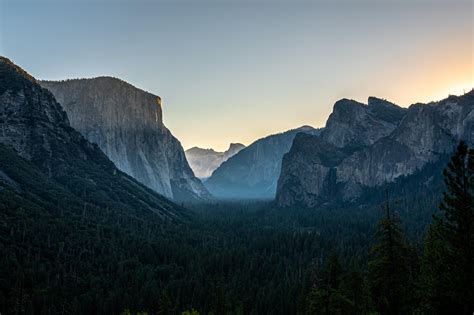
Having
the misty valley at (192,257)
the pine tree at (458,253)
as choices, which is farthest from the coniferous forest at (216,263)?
the misty valley at (192,257)

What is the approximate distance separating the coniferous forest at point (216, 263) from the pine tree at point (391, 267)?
0.09 metres

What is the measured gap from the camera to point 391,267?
119ft

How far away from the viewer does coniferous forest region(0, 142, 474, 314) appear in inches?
1390

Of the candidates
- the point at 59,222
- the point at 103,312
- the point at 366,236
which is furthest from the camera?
the point at 366,236

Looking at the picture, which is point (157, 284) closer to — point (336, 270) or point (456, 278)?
point (336, 270)

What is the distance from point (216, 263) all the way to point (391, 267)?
299 feet

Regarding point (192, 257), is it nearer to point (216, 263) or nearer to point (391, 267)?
point (216, 263)

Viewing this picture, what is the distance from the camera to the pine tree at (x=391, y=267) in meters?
36.3

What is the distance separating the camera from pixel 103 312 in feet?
274

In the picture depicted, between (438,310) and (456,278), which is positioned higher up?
(456,278)

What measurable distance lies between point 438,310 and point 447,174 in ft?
38.8

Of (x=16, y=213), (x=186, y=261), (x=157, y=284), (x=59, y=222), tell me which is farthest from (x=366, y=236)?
(x=16, y=213)

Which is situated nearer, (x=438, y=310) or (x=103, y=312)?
(x=438, y=310)

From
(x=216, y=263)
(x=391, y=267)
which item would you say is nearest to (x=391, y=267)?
(x=391, y=267)
